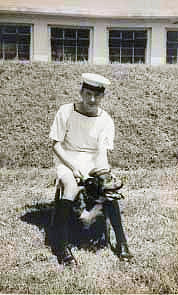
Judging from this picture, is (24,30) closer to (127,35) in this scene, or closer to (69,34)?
(69,34)

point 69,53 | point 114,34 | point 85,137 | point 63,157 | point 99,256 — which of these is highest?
point 114,34

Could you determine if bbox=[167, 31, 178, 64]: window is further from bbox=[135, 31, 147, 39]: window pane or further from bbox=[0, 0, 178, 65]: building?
bbox=[135, 31, 147, 39]: window pane

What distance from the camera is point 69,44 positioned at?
9.97m

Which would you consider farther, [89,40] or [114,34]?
[89,40]

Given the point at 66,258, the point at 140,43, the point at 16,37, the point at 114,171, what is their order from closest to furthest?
the point at 66,258 < the point at 114,171 < the point at 16,37 < the point at 140,43

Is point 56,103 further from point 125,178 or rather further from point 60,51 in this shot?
point 60,51

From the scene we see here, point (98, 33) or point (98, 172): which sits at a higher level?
point (98, 33)

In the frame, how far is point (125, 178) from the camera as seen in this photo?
14.6 ft

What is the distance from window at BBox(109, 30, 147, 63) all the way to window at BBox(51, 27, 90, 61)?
64 cm

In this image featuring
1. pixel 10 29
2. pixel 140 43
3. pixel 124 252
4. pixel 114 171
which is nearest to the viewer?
pixel 124 252

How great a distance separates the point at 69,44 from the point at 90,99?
7.41 metres

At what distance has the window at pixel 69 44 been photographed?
9.84 metres

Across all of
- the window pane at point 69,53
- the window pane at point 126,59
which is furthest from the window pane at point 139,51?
the window pane at point 69,53

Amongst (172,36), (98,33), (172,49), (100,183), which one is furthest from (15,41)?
(100,183)
